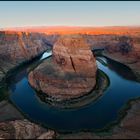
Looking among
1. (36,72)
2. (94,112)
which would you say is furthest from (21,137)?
(36,72)

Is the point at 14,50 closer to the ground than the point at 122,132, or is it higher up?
higher up

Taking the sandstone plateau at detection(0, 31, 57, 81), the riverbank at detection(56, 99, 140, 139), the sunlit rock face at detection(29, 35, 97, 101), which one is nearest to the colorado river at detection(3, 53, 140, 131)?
the riverbank at detection(56, 99, 140, 139)

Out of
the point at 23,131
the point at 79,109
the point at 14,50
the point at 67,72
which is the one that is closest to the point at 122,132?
the point at 79,109

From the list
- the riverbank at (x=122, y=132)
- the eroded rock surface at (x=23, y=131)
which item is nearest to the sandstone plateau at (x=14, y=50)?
the eroded rock surface at (x=23, y=131)

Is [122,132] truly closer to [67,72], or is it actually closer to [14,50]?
[67,72]

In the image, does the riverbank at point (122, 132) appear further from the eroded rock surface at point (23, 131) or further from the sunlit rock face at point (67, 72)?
the sunlit rock face at point (67, 72)

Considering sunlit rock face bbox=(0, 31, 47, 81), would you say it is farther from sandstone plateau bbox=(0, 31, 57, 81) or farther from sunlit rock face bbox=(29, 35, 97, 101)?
sunlit rock face bbox=(29, 35, 97, 101)
